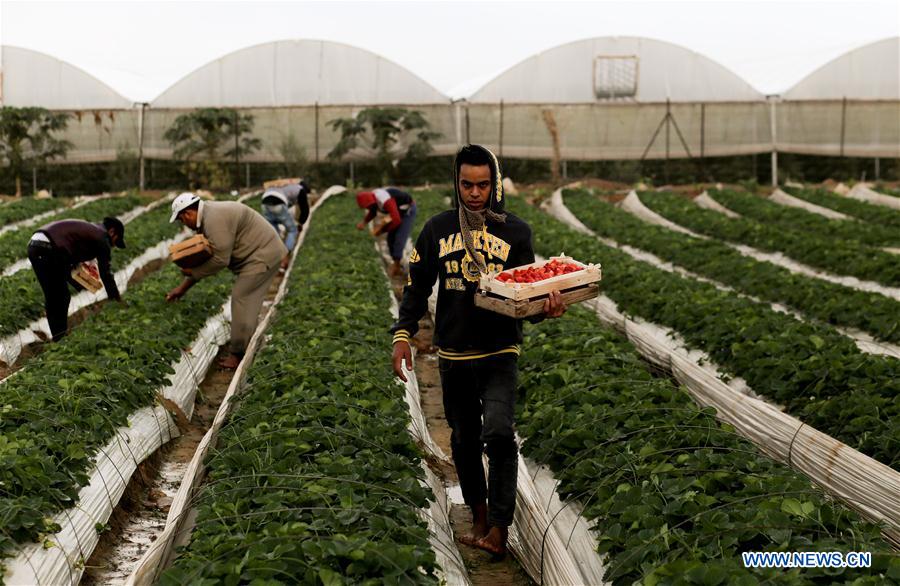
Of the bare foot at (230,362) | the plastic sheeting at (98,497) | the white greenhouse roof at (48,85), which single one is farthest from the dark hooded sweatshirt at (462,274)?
the white greenhouse roof at (48,85)

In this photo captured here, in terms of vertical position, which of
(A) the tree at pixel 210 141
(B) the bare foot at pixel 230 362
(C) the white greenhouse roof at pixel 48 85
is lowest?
(B) the bare foot at pixel 230 362

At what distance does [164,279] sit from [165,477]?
531cm

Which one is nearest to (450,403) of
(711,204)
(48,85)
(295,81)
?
(711,204)

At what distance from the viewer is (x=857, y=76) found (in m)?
30.7

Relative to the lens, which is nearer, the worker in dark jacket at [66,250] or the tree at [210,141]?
the worker in dark jacket at [66,250]

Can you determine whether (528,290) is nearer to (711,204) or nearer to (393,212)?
(393,212)

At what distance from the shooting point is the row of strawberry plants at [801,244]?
12716mm

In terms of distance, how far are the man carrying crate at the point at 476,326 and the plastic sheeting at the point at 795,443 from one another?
2.20 metres

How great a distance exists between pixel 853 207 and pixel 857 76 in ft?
38.2

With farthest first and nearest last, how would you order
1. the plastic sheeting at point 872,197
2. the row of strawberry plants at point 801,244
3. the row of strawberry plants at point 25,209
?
the plastic sheeting at point 872,197 < the row of strawberry plants at point 25,209 < the row of strawberry plants at point 801,244

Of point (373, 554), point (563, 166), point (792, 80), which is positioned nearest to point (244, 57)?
point (563, 166)

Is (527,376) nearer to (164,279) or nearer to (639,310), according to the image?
(639,310)

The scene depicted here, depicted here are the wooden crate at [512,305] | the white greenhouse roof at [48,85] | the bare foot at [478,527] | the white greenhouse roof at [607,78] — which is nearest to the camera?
the wooden crate at [512,305]

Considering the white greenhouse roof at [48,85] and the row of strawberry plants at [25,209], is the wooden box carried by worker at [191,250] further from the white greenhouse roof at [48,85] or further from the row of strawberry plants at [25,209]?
the white greenhouse roof at [48,85]
